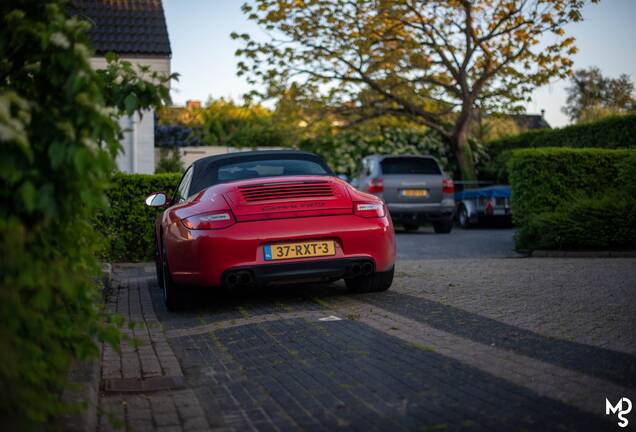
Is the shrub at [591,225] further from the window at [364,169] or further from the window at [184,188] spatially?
the window at [364,169]

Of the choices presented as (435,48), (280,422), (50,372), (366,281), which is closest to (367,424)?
(280,422)

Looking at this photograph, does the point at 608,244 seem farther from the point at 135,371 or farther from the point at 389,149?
the point at 389,149

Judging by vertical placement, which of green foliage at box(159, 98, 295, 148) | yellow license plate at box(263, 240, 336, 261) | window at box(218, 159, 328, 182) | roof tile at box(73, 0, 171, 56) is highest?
roof tile at box(73, 0, 171, 56)

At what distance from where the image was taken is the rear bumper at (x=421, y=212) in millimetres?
19250

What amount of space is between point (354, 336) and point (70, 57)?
3.07 meters

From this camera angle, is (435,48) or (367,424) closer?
(367,424)

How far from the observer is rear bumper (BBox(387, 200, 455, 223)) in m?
19.2

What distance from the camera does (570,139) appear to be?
21.9m

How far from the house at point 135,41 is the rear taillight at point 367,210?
12429 mm

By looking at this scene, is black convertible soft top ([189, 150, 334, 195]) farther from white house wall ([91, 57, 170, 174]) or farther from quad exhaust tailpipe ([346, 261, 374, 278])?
white house wall ([91, 57, 170, 174])

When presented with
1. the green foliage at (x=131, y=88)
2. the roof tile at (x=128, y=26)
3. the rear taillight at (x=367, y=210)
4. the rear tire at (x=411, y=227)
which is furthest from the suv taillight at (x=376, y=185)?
the green foliage at (x=131, y=88)

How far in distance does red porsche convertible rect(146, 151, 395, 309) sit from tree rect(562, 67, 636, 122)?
4888 cm

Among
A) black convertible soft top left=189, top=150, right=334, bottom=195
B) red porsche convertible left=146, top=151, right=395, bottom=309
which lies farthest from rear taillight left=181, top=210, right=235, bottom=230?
black convertible soft top left=189, top=150, right=334, bottom=195

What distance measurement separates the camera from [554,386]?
4.27 meters
